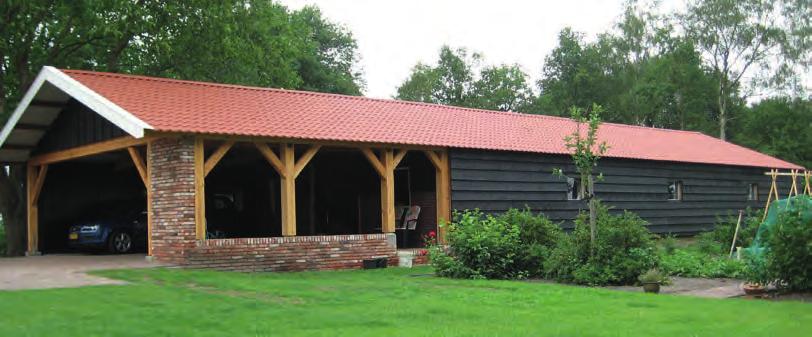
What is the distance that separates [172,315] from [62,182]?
48.4 ft

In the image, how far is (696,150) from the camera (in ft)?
96.4

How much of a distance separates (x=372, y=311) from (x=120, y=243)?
1213 cm

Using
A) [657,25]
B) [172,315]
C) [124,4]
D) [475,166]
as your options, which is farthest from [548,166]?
[657,25]

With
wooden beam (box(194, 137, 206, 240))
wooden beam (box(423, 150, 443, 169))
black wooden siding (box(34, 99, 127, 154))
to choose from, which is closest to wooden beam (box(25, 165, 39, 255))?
black wooden siding (box(34, 99, 127, 154))

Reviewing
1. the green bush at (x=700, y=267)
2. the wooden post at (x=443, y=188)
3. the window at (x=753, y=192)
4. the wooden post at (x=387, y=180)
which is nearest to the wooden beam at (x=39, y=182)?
the wooden post at (x=387, y=180)

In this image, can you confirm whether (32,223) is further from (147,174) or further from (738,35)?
(738,35)

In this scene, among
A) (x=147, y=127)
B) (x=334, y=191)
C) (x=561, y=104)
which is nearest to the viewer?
(x=147, y=127)

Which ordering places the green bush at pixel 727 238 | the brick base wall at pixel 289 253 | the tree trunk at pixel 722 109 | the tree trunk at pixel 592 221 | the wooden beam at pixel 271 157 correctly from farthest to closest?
the tree trunk at pixel 722 109 < the green bush at pixel 727 238 < the wooden beam at pixel 271 157 < the brick base wall at pixel 289 253 < the tree trunk at pixel 592 221

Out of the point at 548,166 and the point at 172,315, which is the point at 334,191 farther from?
the point at 172,315

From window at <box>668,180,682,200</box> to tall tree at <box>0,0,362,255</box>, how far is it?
14.0 metres

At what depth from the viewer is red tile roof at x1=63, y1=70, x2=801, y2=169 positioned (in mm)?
16125

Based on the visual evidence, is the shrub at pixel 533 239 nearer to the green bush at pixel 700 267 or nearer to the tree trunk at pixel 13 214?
the green bush at pixel 700 267

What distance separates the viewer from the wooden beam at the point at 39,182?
2075cm

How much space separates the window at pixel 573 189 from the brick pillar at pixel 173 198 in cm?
1128
